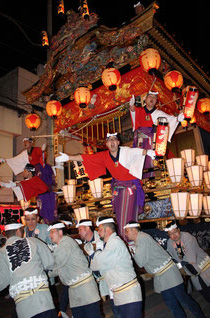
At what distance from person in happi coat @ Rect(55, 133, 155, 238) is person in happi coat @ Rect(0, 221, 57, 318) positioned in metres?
2.19

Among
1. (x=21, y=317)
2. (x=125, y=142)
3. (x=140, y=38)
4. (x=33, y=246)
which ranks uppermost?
(x=140, y=38)

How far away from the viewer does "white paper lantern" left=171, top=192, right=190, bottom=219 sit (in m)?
5.85

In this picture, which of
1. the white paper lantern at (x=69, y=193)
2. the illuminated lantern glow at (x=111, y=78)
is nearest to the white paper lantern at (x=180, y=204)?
the white paper lantern at (x=69, y=193)

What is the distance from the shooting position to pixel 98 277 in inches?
158

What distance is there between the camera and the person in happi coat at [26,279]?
2789mm

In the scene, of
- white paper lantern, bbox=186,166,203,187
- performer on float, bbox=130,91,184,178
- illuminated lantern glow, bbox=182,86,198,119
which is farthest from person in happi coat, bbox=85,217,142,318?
illuminated lantern glow, bbox=182,86,198,119

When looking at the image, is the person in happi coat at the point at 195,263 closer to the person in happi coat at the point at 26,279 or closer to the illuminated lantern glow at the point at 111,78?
the person in happi coat at the point at 26,279

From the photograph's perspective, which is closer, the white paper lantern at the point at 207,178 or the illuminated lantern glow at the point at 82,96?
the illuminated lantern glow at the point at 82,96

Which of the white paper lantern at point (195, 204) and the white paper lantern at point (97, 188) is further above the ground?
the white paper lantern at point (97, 188)

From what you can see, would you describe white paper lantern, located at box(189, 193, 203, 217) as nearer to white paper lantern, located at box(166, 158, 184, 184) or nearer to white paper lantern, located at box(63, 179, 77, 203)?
white paper lantern, located at box(166, 158, 184, 184)

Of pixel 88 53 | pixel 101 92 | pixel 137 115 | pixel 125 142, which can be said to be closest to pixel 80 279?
pixel 137 115

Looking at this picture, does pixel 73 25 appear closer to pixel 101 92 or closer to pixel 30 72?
pixel 101 92

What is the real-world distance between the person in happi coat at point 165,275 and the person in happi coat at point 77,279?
0.85m

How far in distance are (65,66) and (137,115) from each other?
13.4ft
